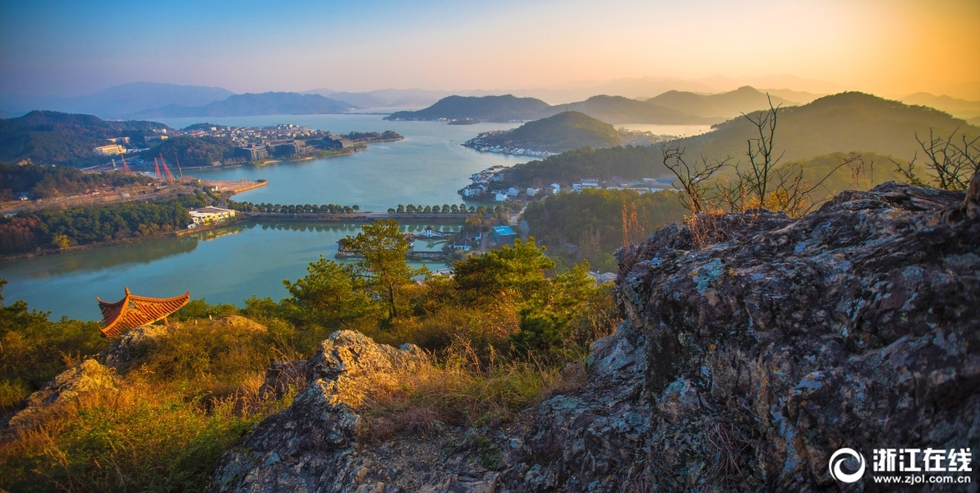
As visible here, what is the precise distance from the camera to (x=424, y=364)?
323cm

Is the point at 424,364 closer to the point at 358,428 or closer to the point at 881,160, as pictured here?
the point at 358,428

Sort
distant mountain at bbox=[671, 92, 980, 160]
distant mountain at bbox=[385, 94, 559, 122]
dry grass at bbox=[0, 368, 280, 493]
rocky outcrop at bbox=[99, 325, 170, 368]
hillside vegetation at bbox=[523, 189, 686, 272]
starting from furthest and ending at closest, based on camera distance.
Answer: distant mountain at bbox=[385, 94, 559, 122] → distant mountain at bbox=[671, 92, 980, 160] → hillside vegetation at bbox=[523, 189, 686, 272] → rocky outcrop at bbox=[99, 325, 170, 368] → dry grass at bbox=[0, 368, 280, 493]

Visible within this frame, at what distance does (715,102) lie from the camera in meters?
89.2

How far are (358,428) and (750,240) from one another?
6.69 ft

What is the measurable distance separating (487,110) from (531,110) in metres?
12.8

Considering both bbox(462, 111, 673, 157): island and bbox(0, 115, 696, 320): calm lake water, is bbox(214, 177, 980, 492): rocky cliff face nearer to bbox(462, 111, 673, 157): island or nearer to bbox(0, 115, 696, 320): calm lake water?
bbox(0, 115, 696, 320): calm lake water

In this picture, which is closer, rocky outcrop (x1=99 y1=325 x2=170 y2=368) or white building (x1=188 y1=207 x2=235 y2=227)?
rocky outcrop (x1=99 y1=325 x2=170 y2=368)

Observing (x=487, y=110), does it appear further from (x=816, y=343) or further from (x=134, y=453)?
(x=816, y=343)

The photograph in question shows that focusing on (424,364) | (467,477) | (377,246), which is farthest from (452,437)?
(377,246)

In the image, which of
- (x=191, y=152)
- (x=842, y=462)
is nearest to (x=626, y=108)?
(x=191, y=152)

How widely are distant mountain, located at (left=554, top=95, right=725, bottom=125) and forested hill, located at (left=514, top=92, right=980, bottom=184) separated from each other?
47875mm

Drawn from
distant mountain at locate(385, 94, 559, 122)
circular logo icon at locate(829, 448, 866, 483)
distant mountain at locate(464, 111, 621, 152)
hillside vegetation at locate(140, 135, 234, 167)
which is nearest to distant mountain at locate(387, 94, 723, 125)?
distant mountain at locate(385, 94, 559, 122)

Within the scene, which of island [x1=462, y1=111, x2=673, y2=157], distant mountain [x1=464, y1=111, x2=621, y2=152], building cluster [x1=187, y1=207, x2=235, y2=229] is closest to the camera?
building cluster [x1=187, y1=207, x2=235, y2=229]

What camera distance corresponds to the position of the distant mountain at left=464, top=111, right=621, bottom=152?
214ft
